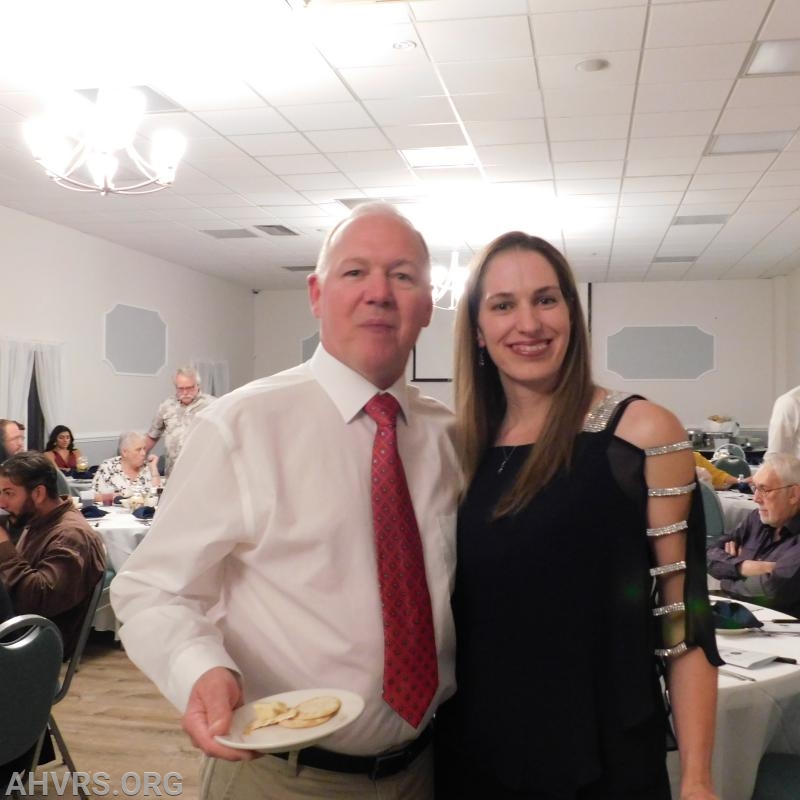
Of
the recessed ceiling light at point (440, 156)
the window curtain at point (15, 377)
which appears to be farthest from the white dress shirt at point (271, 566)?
the window curtain at point (15, 377)

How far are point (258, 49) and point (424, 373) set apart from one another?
10.9 metres

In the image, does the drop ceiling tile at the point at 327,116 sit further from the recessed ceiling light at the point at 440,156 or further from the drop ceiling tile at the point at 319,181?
the drop ceiling tile at the point at 319,181

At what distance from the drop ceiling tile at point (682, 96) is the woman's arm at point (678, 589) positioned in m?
4.28

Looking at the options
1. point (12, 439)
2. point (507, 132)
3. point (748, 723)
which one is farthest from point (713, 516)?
point (12, 439)

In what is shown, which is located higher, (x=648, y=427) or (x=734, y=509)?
(x=648, y=427)

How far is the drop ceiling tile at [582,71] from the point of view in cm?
471

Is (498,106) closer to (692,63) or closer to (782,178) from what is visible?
(692,63)

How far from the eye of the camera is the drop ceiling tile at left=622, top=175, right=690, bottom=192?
7.39 meters

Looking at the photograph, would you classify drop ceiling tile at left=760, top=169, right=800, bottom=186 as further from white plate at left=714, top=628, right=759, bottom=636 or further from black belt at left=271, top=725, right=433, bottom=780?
black belt at left=271, top=725, right=433, bottom=780

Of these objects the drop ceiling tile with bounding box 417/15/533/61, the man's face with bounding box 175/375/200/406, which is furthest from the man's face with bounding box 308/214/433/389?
the man's face with bounding box 175/375/200/406

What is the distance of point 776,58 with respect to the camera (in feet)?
15.6

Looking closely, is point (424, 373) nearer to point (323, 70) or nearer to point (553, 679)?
point (323, 70)

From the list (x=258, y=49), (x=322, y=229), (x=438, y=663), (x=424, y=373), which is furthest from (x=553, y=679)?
(x=424, y=373)

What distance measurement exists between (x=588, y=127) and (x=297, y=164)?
7.59ft
